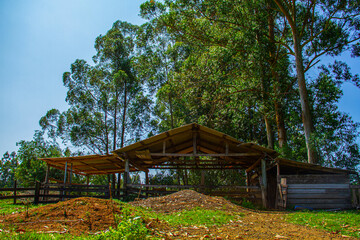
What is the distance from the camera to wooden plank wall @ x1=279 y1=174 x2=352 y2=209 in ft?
43.2

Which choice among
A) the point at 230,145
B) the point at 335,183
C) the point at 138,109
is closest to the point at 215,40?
the point at 230,145

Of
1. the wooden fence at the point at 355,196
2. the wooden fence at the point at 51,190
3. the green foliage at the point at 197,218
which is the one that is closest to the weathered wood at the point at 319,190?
the wooden fence at the point at 355,196

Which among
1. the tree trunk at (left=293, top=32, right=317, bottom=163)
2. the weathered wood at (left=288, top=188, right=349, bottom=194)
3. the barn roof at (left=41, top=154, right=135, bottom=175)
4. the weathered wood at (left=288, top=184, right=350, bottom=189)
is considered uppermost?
the tree trunk at (left=293, top=32, right=317, bottom=163)

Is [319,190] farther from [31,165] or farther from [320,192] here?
[31,165]

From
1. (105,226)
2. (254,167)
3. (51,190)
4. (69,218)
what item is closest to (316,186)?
(254,167)

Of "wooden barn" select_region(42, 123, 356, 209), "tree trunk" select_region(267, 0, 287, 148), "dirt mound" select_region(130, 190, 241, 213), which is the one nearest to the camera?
"dirt mound" select_region(130, 190, 241, 213)

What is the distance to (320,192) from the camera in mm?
13359

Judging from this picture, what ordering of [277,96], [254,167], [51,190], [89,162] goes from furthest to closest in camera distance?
1. [277,96]
2. [89,162]
3. [254,167]
4. [51,190]

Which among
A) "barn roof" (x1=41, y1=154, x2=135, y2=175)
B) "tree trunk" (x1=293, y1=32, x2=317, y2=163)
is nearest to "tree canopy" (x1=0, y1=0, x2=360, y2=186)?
"tree trunk" (x1=293, y1=32, x2=317, y2=163)

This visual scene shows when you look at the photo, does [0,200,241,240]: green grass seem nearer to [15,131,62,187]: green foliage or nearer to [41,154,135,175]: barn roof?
[41,154,135,175]: barn roof

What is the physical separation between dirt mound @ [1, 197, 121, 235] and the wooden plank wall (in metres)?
9.28

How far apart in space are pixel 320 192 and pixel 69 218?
1125cm

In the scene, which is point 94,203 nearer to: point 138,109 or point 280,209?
point 280,209

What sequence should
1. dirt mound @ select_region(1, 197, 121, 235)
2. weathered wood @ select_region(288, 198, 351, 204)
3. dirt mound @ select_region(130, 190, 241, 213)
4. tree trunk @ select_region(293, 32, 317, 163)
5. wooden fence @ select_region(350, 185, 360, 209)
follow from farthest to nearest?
tree trunk @ select_region(293, 32, 317, 163) < weathered wood @ select_region(288, 198, 351, 204) < wooden fence @ select_region(350, 185, 360, 209) < dirt mound @ select_region(130, 190, 241, 213) < dirt mound @ select_region(1, 197, 121, 235)
